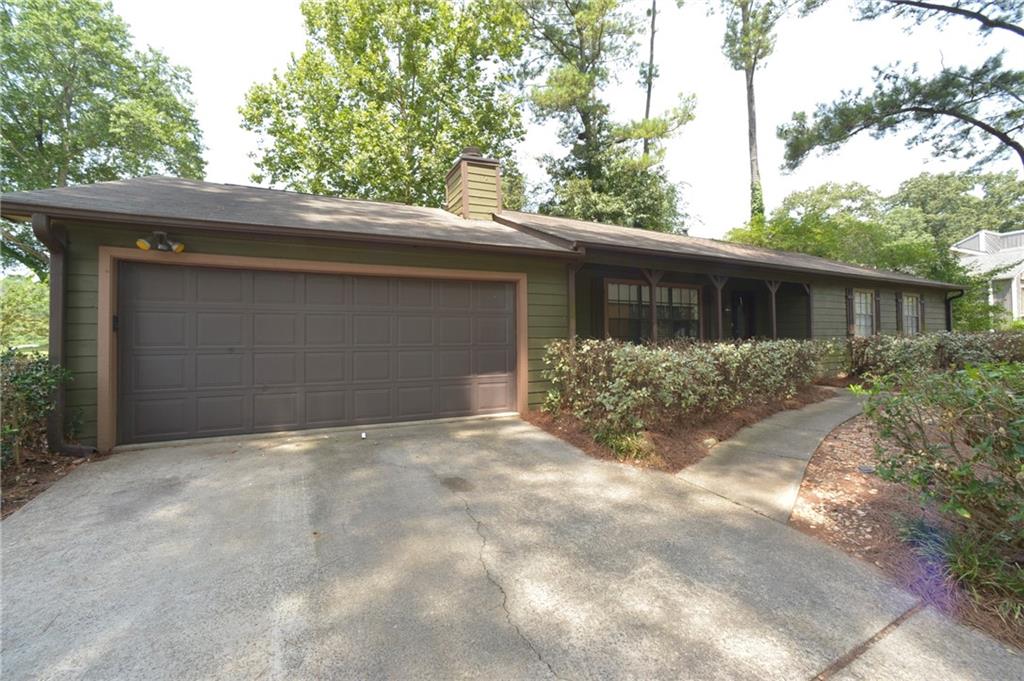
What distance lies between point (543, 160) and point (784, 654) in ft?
63.0

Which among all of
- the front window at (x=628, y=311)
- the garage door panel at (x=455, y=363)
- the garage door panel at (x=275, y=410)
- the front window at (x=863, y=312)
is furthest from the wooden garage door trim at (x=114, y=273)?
the front window at (x=863, y=312)

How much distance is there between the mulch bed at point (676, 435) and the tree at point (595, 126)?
12560 millimetres

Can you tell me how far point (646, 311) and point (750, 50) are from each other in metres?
16.5

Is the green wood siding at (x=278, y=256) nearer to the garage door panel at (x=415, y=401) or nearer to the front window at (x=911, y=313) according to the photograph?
the garage door panel at (x=415, y=401)

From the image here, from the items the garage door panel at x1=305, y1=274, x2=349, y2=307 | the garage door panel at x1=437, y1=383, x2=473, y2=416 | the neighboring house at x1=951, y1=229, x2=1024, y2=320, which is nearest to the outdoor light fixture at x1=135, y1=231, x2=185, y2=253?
the garage door panel at x1=305, y1=274, x2=349, y2=307

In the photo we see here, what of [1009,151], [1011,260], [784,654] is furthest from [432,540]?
[1011,260]

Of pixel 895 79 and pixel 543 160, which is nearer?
pixel 895 79

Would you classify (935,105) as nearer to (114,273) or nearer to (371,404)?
(371,404)

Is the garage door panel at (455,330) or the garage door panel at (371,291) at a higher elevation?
the garage door panel at (371,291)

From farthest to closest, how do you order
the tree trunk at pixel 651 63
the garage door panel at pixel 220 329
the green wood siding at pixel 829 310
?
1. the tree trunk at pixel 651 63
2. the green wood siding at pixel 829 310
3. the garage door panel at pixel 220 329

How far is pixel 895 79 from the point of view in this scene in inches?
436

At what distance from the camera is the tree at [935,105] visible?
10.7m

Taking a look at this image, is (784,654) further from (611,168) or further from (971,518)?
(611,168)

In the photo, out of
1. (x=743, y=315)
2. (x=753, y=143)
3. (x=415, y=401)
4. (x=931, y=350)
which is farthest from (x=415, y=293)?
(x=753, y=143)
